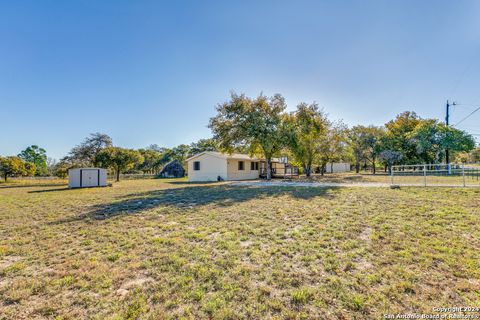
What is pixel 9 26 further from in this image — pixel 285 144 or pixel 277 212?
pixel 285 144

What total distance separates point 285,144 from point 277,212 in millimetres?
13221

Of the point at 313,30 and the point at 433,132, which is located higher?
the point at 313,30

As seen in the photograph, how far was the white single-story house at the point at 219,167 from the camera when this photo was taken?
22297 millimetres

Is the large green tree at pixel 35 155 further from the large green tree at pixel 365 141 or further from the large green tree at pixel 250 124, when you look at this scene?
the large green tree at pixel 365 141

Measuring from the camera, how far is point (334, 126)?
952 inches

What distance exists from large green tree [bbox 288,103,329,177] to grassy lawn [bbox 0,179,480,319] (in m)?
13.8

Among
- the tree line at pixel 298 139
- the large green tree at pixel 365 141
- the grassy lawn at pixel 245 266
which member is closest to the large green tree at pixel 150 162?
the tree line at pixel 298 139

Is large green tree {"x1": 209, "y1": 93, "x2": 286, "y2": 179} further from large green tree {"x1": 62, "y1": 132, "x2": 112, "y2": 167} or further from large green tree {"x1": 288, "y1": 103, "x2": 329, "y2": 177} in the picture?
large green tree {"x1": 62, "y1": 132, "x2": 112, "y2": 167}

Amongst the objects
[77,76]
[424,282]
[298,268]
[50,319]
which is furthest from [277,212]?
[77,76]

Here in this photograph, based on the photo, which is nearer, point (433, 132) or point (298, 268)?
point (298, 268)

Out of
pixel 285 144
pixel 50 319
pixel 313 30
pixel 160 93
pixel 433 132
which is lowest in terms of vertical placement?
pixel 50 319

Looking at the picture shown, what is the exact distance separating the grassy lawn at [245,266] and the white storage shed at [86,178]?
45.5 feet

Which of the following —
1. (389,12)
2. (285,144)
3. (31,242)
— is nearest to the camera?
(31,242)

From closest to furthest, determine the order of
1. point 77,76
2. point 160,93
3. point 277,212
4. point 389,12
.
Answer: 1. point 277,212
2. point 389,12
3. point 77,76
4. point 160,93
